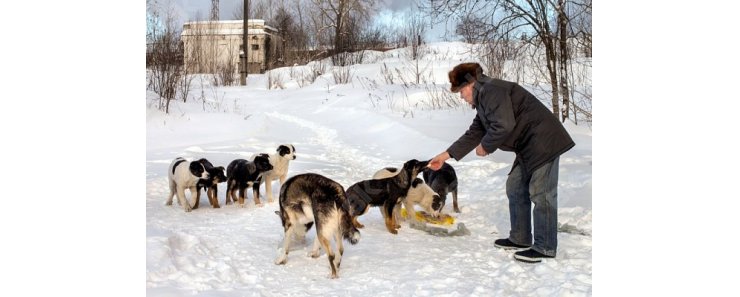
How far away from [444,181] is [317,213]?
3.87 feet

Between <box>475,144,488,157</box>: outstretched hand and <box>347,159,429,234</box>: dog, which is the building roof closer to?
<box>347,159,429,234</box>: dog

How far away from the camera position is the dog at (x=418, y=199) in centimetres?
482

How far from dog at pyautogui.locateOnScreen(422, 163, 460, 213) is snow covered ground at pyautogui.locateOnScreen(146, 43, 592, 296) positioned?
69mm

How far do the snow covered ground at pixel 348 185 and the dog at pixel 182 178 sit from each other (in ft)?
0.18

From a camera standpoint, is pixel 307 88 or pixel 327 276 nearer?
pixel 327 276

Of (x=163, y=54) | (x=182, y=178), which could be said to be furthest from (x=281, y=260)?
(x=163, y=54)

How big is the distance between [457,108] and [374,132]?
63cm

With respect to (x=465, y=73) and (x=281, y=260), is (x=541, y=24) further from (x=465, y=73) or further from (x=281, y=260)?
(x=281, y=260)

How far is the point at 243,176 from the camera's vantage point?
4965mm

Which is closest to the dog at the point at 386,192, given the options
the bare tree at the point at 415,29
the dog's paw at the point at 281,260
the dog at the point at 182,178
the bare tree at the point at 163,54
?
the dog's paw at the point at 281,260
